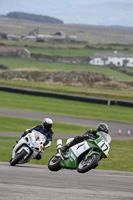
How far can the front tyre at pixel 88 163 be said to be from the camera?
12.2 meters

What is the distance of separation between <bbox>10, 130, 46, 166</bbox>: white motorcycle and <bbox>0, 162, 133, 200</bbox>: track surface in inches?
13.0

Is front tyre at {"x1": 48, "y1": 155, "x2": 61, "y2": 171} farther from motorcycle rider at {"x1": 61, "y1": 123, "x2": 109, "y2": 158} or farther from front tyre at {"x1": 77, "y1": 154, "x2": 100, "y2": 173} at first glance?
front tyre at {"x1": 77, "y1": 154, "x2": 100, "y2": 173}

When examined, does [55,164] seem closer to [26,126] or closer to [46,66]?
[26,126]

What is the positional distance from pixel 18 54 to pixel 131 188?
5187 inches

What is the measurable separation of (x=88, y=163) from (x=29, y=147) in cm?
237

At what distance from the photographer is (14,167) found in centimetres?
1385

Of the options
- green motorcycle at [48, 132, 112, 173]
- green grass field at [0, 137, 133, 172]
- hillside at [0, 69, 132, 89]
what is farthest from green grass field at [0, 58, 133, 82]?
green motorcycle at [48, 132, 112, 173]

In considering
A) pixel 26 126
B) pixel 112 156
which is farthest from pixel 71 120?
pixel 112 156

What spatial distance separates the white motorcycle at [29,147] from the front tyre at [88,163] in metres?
1.86

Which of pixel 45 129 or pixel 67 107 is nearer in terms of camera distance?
pixel 45 129

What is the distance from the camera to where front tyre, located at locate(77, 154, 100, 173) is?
40.0 feet

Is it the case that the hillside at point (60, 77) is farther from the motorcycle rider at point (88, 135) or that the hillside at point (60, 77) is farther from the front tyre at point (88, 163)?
the front tyre at point (88, 163)

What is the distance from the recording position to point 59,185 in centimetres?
1121

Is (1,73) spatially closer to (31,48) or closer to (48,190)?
(31,48)
